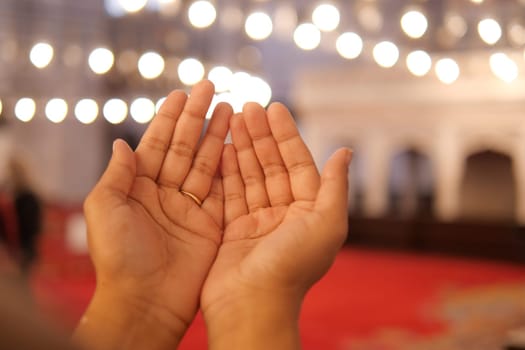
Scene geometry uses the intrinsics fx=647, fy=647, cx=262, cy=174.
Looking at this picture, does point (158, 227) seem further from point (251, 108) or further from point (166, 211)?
point (251, 108)

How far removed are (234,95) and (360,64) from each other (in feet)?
17.1

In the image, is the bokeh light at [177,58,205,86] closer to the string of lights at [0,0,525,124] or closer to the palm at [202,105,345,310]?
the string of lights at [0,0,525,124]

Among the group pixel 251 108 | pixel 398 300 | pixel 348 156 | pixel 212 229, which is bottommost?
pixel 398 300

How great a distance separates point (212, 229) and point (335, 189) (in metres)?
0.37

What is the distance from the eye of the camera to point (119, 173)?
1586 mm

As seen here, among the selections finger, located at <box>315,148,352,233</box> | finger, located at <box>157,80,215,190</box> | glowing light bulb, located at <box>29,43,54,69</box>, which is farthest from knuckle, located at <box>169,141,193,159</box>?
glowing light bulb, located at <box>29,43,54,69</box>

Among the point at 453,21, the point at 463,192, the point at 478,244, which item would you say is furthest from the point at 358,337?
the point at 463,192

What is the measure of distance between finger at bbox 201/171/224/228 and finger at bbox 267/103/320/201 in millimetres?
212

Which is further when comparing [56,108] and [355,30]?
[56,108]

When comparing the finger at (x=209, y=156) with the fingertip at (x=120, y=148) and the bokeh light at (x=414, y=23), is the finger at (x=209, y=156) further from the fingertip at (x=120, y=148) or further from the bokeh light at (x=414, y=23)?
the bokeh light at (x=414, y=23)

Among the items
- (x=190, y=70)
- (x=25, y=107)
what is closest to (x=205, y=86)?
(x=190, y=70)

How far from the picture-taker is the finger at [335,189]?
1.52 m

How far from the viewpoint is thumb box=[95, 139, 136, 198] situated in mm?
1565

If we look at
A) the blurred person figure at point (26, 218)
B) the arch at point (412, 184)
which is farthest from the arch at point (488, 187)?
the blurred person figure at point (26, 218)
